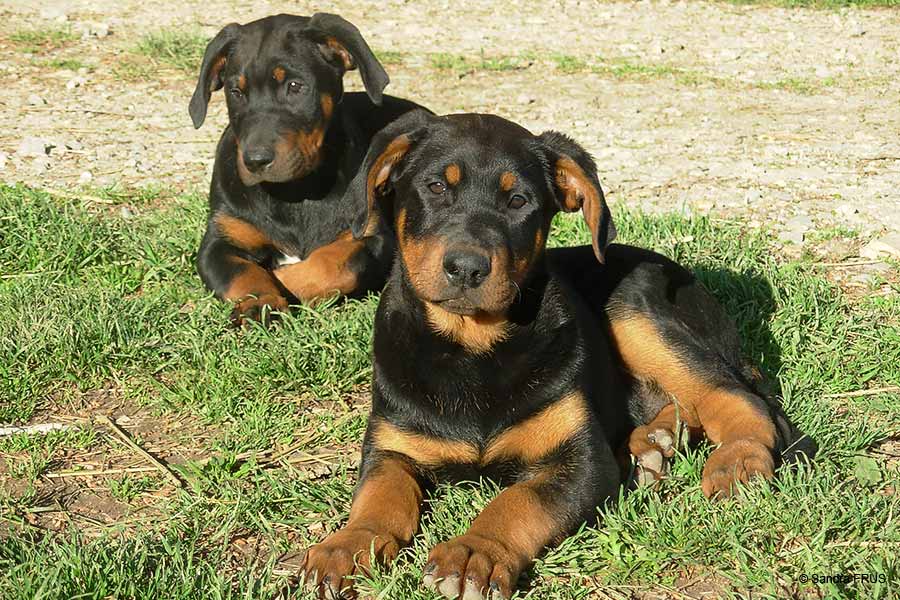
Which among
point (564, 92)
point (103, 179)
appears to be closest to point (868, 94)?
point (564, 92)

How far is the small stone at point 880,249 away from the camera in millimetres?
5582

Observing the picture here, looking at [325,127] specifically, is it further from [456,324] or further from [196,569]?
[196,569]

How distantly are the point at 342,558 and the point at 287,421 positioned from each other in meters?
1.20

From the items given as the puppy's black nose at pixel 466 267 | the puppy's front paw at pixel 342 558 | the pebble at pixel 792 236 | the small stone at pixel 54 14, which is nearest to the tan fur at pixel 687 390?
the puppy's black nose at pixel 466 267

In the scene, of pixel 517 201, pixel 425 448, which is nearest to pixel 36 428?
pixel 425 448

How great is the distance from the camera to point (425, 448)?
3.61 meters

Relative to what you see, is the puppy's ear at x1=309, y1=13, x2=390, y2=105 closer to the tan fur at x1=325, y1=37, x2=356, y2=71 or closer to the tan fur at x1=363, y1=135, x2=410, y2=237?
the tan fur at x1=325, y1=37, x2=356, y2=71

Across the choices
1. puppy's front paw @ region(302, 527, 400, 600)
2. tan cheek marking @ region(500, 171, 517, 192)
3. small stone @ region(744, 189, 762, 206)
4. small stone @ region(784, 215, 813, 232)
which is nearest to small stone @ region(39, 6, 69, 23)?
small stone @ region(744, 189, 762, 206)

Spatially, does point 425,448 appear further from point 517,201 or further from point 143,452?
point 143,452

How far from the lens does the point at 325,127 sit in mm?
5738

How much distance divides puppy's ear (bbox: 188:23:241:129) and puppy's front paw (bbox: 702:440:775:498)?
3.21 metres

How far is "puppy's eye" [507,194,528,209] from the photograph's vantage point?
360 cm

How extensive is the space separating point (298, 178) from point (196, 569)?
2820mm

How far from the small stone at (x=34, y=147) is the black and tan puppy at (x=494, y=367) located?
12.8ft
